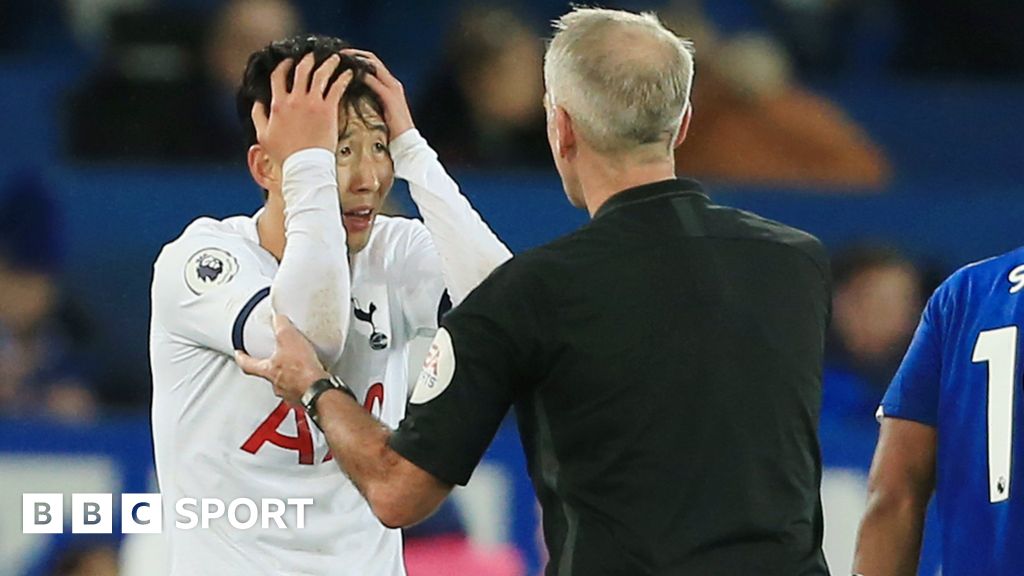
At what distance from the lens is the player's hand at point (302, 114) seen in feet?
8.82

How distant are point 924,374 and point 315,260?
90 centimetres

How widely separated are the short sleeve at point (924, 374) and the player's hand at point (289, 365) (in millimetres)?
830

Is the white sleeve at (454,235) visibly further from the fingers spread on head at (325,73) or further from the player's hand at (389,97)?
the fingers spread on head at (325,73)

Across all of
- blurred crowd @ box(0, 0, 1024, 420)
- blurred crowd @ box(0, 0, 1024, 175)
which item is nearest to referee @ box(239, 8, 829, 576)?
blurred crowd @ box(0, 0, 1024, 420)

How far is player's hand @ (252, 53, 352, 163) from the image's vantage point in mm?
2688

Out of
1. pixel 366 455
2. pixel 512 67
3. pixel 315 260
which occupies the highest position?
pixel 512 67

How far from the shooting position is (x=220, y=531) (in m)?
2.85

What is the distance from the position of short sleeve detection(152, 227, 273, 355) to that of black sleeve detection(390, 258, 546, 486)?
0.51 metres

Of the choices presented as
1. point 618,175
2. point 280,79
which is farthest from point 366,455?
point 280,79

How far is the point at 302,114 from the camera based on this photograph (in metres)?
2.70

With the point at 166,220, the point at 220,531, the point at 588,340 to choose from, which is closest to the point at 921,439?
the point at 588,340

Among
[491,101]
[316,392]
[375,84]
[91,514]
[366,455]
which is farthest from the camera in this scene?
[491,101]

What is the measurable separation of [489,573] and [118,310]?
1760 mm

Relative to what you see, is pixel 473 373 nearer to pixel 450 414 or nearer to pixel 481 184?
pixel 450 414
